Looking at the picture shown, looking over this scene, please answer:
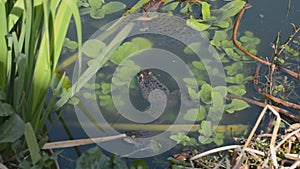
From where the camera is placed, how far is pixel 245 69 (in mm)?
1893

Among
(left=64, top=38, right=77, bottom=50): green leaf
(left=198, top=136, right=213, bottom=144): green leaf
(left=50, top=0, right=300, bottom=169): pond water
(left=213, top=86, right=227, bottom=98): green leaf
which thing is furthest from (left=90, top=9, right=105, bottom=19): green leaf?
(left=198, top=136, right=213, bottom=144): green leaf

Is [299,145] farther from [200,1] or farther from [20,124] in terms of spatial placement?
[20,124]

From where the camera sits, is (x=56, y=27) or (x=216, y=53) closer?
(x=56, y=27)

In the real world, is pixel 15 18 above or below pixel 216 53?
above

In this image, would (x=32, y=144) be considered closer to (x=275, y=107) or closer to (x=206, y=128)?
(x=206, y=128)

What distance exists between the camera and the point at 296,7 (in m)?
2.09

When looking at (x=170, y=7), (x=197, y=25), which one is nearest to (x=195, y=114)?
(x=197, y=25)

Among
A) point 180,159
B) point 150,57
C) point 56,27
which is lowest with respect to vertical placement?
point 180,159

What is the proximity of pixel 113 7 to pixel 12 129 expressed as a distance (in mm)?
850

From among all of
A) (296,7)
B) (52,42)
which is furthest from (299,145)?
(52,42)

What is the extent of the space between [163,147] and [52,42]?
20.7 inches

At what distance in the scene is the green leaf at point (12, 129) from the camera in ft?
4.29

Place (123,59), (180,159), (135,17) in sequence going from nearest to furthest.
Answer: (180,159)
(123,59)
(135,17)

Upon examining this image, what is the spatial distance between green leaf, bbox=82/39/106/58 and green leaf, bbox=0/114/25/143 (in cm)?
54
